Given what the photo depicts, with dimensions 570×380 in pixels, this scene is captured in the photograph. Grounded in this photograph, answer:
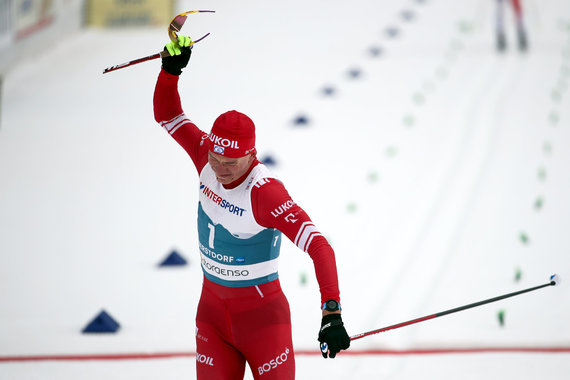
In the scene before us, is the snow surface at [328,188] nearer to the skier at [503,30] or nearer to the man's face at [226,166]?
the skier at [503,30]

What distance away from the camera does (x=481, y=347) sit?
426 centimetres

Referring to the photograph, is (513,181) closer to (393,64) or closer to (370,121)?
(370,121)

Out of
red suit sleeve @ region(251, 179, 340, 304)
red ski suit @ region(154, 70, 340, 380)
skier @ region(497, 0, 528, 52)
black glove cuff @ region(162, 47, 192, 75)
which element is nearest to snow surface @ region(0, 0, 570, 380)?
skier @ region(497, 0, 528, 52)

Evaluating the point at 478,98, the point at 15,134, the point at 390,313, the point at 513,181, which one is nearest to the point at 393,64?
the point at 478,98

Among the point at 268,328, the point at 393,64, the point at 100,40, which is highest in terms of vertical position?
the point at 100,40

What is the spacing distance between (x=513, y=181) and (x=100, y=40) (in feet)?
23.4

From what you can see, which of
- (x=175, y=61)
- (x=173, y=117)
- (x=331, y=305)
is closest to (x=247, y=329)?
(x=331, y=305)

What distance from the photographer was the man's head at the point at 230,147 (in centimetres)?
275

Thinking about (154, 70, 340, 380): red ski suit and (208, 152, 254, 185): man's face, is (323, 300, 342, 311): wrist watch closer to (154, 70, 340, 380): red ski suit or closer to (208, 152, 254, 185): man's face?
(154, 70, 340, 380): red ski suit

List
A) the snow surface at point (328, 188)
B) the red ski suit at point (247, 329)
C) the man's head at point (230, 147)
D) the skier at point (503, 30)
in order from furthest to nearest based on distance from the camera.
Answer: the skier at point (503, 30), the snow surface at point (328, 188), the red ski suit at point (247, 329), the man's head at point (230, 147)

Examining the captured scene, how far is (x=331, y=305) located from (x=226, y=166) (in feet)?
2.14

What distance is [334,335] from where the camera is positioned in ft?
8.23

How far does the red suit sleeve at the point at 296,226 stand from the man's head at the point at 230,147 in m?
0.11

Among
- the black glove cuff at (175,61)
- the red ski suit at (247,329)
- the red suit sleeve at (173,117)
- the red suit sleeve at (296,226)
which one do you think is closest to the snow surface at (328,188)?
the red ski suit at (247,329)
